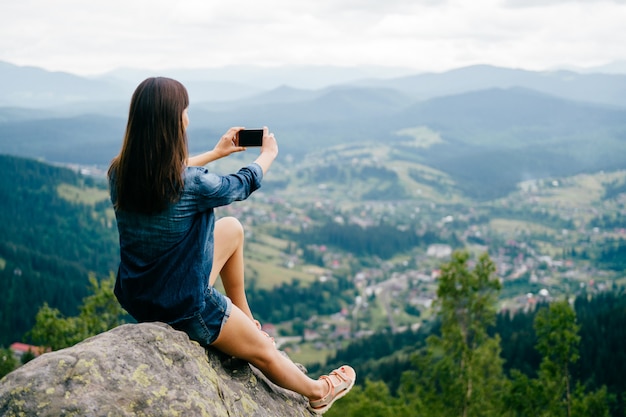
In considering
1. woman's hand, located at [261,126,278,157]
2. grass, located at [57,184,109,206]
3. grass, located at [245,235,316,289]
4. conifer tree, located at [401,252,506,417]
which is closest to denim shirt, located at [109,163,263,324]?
woman's hand, located at [261,126,278,157]

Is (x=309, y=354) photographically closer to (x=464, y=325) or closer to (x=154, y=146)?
(x=464, y=325)

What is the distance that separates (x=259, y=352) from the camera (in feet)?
19.9

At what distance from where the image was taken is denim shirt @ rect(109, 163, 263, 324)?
5199mm

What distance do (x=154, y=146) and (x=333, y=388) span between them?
12.2 feet

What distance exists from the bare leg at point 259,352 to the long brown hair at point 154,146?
4.96 ft

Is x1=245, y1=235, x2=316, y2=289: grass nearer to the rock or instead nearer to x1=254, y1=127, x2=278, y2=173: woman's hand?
x1=254, y1=127, x2=278, y2=173: woman's hand

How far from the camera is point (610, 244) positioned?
15375cm

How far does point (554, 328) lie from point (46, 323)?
2153 centimetres

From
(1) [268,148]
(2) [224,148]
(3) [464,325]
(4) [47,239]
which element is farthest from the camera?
(4) [47,239]

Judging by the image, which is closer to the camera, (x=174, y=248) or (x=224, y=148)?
(x=174, y=248)

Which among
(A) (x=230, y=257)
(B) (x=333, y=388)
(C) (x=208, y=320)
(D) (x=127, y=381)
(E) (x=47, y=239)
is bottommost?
(E) (x=47, y=239)

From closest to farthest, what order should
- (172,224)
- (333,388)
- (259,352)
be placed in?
(172,224) < (259,352) < (333,388)

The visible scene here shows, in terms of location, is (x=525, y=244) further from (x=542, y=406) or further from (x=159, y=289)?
(x=159, y=289)

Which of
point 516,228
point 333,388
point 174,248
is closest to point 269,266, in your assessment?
point 516,228
